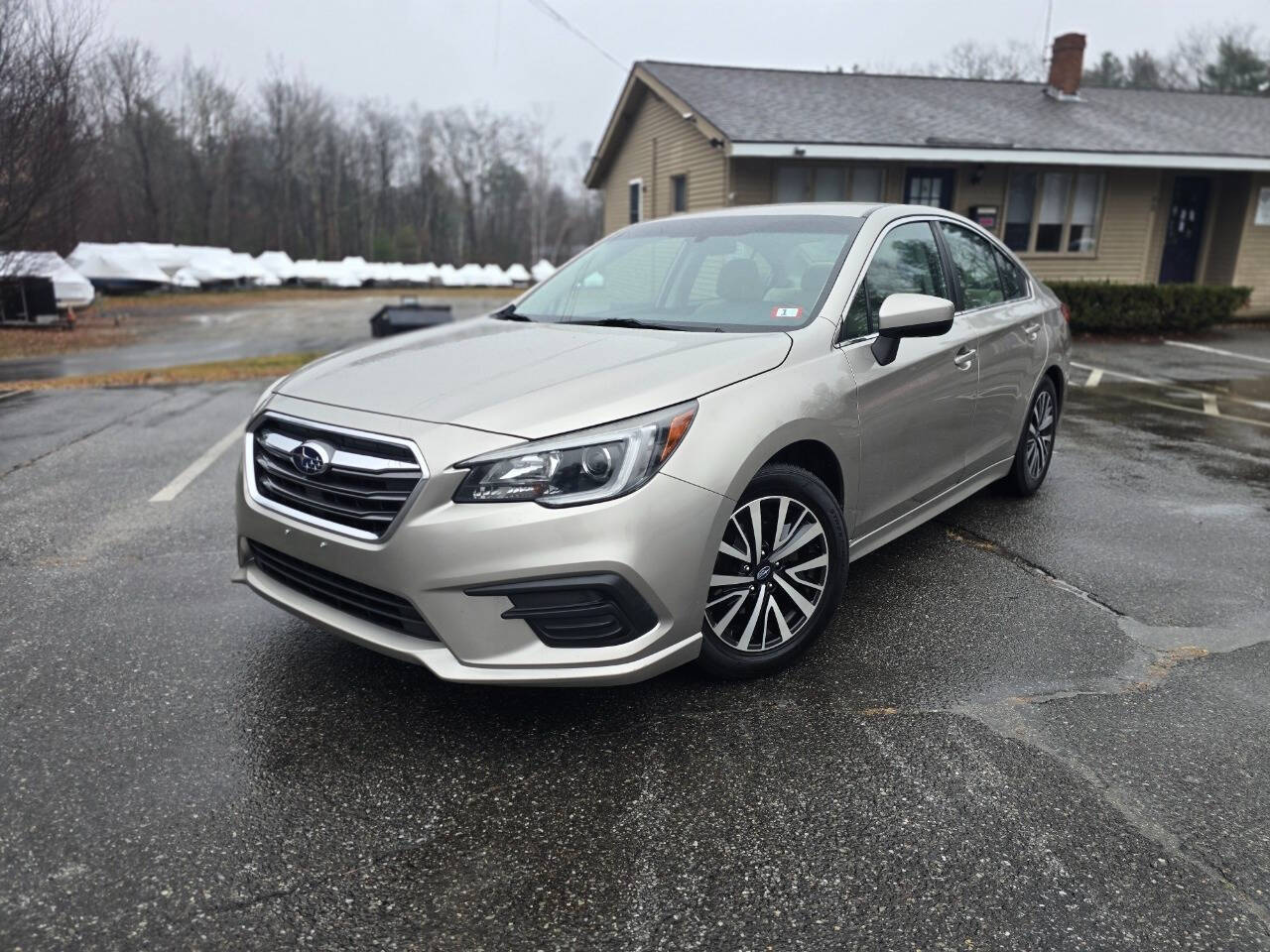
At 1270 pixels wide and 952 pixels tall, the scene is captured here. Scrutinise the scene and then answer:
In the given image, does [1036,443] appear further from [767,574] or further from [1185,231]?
[1185,231]

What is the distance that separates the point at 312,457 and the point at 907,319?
2.18 m

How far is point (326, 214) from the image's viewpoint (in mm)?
73688

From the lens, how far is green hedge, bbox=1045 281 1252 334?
15.0 m

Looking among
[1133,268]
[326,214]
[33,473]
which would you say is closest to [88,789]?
[33,473]

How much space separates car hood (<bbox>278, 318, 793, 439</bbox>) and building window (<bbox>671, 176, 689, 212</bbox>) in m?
15.3

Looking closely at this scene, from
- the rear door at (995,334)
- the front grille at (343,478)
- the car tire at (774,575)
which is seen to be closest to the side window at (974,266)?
the rear door at (995,334)

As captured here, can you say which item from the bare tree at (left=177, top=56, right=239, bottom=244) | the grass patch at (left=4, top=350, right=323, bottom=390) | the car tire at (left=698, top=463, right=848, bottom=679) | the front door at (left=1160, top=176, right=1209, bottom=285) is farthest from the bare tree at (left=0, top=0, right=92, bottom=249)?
the bare tree at (left=177, top=56, right=239, bottom=244)

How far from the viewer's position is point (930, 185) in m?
17.1

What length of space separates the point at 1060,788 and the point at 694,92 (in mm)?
16304

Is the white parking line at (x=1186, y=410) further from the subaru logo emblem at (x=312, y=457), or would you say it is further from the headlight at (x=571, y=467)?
the subaru logo emblem at (x=312, y=457)

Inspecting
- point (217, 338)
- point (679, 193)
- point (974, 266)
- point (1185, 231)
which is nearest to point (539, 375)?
point (974, 266)

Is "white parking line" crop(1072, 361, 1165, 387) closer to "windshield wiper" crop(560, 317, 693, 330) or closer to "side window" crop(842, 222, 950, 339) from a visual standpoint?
"side window" crop(842, 222, 950, 339)

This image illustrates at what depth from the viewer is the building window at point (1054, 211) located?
1733 cm

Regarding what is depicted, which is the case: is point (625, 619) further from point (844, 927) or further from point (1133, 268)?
point (1133, 268)
